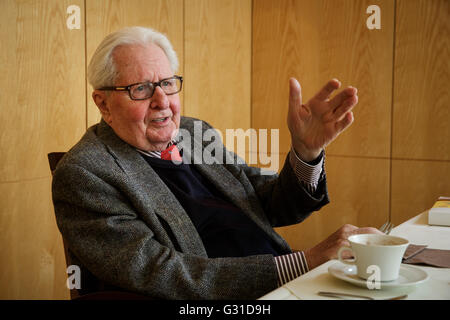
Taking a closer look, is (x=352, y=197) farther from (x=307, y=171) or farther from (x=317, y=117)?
(x=317, y=117)

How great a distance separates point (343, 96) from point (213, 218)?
24.6 inches

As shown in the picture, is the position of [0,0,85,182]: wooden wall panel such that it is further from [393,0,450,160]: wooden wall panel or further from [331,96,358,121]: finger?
[393,0,450,160]: wooden wall panel

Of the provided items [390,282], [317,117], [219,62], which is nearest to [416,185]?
[219,62]

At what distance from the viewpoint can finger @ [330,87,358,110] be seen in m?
1.31

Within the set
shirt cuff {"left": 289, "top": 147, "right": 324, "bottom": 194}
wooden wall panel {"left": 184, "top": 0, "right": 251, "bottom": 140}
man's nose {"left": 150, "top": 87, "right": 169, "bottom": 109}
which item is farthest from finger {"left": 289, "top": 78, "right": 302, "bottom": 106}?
wooden wall panel {"left": 184, "top": 0, "right": 251, "bottom": 140}

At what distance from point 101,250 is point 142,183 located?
272 mm

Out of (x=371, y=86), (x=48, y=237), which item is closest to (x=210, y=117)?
(x=371, y=86)

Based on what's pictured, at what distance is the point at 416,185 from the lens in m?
3.26

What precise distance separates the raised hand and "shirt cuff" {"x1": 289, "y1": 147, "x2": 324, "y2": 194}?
0.04 meters

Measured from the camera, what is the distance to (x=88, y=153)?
1.42 meters

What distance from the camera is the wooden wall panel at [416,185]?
3.17 metres

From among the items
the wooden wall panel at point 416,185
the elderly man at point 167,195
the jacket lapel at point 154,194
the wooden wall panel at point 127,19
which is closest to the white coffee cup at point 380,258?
the elderly man at point 167,195

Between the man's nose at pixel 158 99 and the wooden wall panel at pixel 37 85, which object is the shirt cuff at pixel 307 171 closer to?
the man's nose at pixel 158 99
